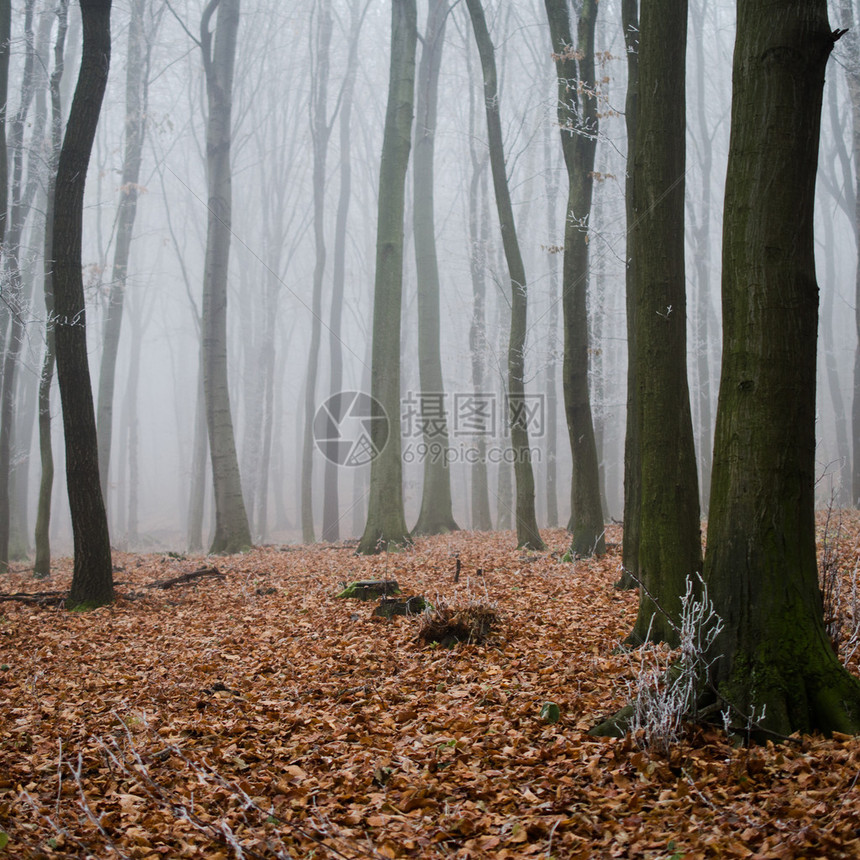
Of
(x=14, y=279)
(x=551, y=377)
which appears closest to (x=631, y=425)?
(x=14, y=279)

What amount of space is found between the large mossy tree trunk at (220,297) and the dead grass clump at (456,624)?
24.0ft

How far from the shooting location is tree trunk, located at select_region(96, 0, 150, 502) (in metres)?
14.4

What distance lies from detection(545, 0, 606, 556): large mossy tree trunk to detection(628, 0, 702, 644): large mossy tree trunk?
3.45 meters

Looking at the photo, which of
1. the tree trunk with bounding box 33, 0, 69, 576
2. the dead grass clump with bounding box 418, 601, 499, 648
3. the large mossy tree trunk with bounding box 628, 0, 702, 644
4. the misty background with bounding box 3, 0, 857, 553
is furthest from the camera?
the misty background with bounding box 3, 0, 857, 553

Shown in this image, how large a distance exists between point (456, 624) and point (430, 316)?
9761mm

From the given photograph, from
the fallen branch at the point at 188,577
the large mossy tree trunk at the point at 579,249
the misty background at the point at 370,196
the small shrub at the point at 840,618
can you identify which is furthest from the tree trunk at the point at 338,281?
the small shrub at the point at 840,618

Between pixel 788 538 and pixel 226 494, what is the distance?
1030 cm

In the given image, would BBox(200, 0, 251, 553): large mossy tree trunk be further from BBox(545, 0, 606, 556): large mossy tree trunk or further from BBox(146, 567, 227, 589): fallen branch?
BBox(545, 0, 606, 556): large mossy tree trunk

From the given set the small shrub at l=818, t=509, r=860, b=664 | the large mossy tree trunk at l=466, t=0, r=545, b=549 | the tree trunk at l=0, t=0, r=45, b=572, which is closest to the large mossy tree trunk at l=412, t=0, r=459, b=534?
the large mossy tree trunk at l=466, t=0, r=545, b=549

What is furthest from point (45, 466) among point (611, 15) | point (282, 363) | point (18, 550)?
point (282, 363)

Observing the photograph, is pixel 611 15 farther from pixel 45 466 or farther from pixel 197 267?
pixel 197 267

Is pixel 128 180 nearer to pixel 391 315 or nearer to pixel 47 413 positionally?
pixel 47 413

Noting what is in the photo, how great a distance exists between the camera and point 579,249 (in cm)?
837

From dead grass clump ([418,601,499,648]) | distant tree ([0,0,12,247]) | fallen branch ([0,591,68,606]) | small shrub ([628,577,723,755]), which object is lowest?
fallen branch ([0,591,68,606])
